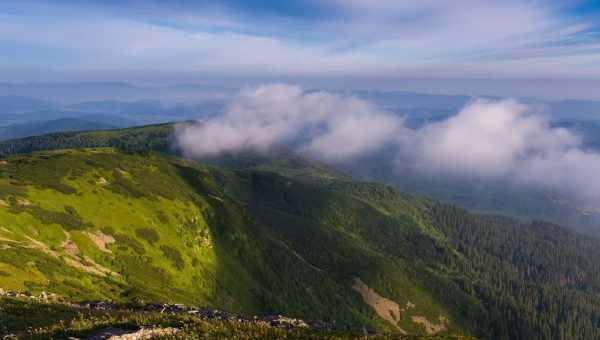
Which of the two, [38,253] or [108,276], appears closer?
[38,253]

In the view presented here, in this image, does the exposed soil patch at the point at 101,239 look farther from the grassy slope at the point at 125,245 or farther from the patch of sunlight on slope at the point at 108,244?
the grassy slope at the point at 125,245

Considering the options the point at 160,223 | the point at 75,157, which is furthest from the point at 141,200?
the point at 75,157

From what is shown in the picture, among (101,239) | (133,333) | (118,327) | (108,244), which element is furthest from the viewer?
(108,244)

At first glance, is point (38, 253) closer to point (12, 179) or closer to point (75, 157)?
point (12, 179)

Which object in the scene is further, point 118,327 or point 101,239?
point 101,239

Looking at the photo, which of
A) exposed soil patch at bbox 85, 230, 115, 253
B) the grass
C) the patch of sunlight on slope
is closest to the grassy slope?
the patch of sunlight on slope

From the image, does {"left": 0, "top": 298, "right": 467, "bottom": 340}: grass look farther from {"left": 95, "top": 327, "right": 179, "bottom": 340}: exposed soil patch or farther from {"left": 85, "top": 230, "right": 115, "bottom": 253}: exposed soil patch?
{"left": 85, "top": 230, "right": 115, "bottom": 253}: exposed soil patch

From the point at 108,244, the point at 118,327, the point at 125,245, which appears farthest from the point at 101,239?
the point at 118,327

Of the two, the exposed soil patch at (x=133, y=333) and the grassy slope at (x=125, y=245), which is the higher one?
the exposed soil patch at (x=133, y=333)

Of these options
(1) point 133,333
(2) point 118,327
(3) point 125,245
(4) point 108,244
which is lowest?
(3) point 125,245

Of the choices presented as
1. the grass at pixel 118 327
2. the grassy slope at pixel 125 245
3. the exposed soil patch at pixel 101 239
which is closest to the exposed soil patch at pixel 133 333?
the grass at pixel 118 327

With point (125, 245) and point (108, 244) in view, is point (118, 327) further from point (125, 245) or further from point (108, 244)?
point (125, 245)
